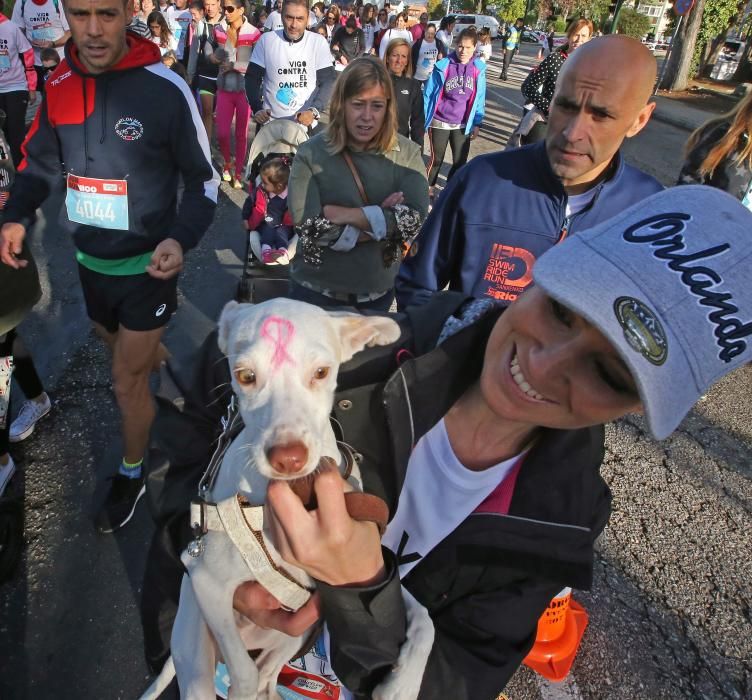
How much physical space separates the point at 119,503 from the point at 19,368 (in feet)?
3.83

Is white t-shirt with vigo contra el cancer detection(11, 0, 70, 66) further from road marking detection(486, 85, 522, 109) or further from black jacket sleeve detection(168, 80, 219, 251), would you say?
road marking detection(486, 85, 522, 109)

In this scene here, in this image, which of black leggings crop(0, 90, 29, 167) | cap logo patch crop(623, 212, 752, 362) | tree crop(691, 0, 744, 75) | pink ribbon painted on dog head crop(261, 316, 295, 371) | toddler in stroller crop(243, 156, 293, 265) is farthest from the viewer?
tree crop(691, 0, 744, 75)

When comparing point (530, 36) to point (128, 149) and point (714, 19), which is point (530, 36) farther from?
point (128, 149)

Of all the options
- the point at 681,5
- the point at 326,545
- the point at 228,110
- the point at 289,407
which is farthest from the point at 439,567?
the point at 681,5

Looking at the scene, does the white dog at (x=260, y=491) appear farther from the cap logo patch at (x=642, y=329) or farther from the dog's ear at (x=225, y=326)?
the cap logo patch at (x=642, y=329)

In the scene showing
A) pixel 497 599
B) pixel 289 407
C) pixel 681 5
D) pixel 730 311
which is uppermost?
pixel 681 5

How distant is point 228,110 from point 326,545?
8439mm

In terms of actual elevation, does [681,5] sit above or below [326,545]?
above

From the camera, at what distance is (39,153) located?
8.95 ft

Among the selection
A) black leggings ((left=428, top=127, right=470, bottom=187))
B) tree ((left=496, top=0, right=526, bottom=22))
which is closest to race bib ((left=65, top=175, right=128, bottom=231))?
→ black leggings ((left=428, top=127, right=470, bottom=187))

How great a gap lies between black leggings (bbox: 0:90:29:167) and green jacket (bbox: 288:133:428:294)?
5.44 meters

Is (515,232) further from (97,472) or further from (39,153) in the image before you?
(97,472)

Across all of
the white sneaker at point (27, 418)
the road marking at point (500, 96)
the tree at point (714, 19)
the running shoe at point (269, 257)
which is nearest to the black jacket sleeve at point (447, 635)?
the white sneaker at point (27, 418)

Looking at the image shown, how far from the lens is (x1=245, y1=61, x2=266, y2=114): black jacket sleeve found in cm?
680
